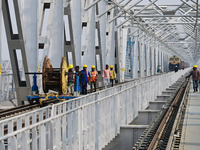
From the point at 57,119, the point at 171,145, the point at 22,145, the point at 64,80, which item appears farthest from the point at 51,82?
the point at 22,145

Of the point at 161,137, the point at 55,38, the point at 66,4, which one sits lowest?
the point at 161,137

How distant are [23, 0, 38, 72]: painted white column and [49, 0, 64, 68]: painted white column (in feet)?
9.19

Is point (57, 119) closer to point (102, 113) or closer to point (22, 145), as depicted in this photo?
point (22, 145)

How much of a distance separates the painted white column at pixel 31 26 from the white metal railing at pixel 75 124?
4.93m

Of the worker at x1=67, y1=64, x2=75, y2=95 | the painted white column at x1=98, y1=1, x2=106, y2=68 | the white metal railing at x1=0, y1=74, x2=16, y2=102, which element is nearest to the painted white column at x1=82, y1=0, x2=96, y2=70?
the painted white column at x1=98, y1=1, x2=106, y2=68

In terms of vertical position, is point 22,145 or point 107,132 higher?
point 22,145

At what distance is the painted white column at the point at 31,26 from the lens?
58.6ft

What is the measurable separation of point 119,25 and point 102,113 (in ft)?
84.5

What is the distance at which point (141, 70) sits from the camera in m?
54.1

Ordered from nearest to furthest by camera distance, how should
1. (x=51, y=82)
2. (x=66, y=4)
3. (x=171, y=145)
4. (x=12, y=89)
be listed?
(x=171, y=145) < (x=51, y=82) < (x=12, y=89) < (x=66, y=4)

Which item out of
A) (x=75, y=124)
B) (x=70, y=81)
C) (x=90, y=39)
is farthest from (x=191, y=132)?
(x=90, y=39)

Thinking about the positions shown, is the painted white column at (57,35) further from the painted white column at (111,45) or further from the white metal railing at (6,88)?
the painted white column at (111,45)

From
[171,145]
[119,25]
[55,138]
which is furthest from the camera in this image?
[119,25]

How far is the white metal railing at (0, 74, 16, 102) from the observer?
18.4 meters
